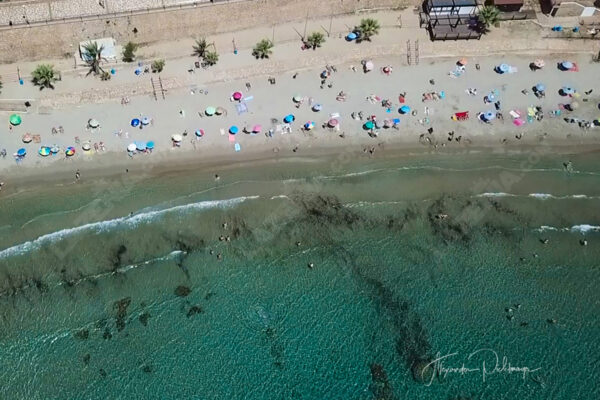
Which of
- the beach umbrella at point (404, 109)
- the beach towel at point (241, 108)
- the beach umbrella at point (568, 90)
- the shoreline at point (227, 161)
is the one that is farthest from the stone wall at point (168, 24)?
the beach umbrella at point (568, 90)

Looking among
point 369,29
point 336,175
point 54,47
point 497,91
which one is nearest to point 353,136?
point 336,175

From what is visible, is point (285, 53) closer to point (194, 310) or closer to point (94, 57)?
point (94, 57)

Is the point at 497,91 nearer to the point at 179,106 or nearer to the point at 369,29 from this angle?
the point at 369,29

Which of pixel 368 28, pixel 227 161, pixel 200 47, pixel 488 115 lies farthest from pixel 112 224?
pixel 488 115

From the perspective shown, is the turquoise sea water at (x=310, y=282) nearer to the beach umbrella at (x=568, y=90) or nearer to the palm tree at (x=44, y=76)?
the beach umbrella at (x=568, y=90)

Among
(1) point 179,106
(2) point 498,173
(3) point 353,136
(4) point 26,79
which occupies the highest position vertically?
(4) point 26,79

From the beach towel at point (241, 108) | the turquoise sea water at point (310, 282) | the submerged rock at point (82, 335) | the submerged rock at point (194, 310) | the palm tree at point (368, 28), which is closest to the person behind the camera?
the turquoise sea water at point (310, 282)
